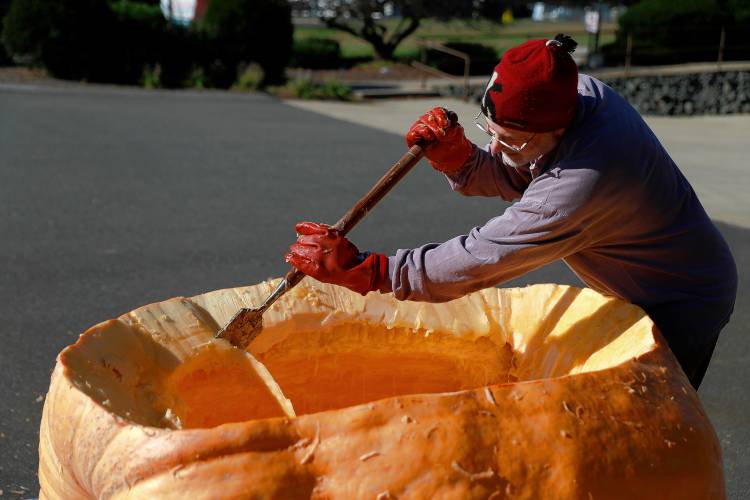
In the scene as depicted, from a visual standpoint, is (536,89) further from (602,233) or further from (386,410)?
(386,410)

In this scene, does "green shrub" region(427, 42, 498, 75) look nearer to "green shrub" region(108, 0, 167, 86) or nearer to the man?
"green shrub" region(108, 0, 167, 86)

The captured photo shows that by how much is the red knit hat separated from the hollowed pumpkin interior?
0.51 meters

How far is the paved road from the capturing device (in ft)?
13.0

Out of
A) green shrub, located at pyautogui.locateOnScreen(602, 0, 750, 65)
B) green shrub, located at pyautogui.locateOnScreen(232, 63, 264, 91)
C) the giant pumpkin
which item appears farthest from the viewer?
green shrub, located at pyautogui.locateOnScreen(602, 0, 750, 65)

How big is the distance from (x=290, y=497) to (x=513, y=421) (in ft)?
1.46

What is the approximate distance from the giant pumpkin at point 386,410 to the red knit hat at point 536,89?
1.68 ft

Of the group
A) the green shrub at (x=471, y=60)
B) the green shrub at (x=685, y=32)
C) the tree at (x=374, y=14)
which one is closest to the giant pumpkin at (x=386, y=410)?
the green shrub at (x=685, y=32)

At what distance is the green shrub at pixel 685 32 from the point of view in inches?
738

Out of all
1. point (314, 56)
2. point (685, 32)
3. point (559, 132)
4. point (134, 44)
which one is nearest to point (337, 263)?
point (559, 132)

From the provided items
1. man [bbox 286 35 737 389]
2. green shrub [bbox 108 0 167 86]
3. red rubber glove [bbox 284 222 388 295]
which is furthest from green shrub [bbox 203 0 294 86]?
red rubber glove [bbox 284 222 388 295]

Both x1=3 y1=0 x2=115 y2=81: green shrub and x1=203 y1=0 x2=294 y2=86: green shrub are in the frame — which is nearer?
x1=3 y1=0 x2=115 y2=81: green shrub

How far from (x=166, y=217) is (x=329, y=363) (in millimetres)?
4198

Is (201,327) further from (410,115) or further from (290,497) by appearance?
(410,115)

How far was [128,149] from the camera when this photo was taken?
363 inches
